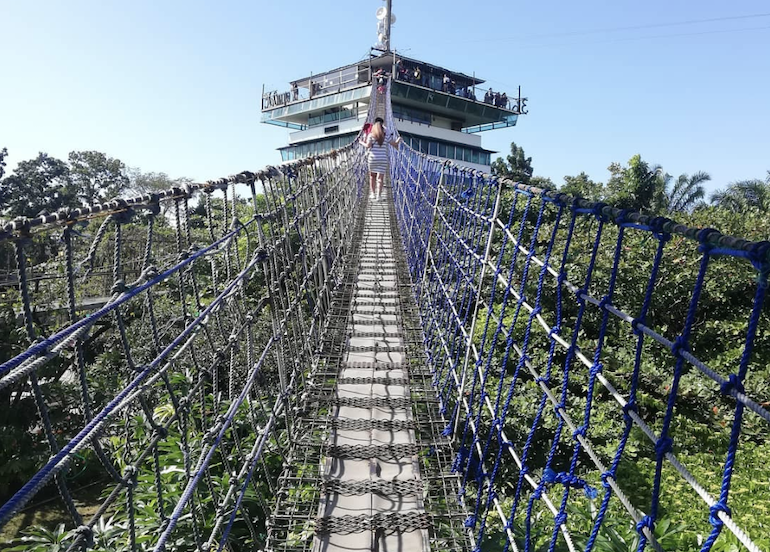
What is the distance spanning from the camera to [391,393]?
2250 millimetres

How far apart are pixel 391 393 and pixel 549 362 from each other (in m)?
1.06

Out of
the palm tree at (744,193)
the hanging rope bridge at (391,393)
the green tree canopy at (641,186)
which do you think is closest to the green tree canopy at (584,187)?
the green tree canopy at (641,186)

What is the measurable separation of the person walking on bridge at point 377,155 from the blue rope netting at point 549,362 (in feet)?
5.48

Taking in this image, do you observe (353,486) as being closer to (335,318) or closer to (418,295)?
(335,318)

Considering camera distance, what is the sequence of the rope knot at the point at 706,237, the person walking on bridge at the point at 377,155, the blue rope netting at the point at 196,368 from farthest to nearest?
→ the person walking on bridge at the point at 377,155
the blue rope netting at the point at 196,368
the rope knot at the point at 706,237

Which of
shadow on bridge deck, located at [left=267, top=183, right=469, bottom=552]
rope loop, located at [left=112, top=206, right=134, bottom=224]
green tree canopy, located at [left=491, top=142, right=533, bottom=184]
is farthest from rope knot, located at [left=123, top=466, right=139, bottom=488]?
green tree canopy, located at [left=491, top=142, right=533, bottom=184]

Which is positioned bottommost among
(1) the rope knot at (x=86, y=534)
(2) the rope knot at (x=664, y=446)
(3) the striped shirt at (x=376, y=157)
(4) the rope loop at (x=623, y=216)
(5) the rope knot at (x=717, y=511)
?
(1) the rope knot at (x=86, y=534)

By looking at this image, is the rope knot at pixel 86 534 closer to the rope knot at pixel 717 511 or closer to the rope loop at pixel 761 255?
the rope knot at pixel 717 511

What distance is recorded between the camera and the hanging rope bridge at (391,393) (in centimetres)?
87

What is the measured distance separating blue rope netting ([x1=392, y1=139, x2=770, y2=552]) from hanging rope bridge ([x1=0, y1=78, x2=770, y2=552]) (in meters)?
0.01

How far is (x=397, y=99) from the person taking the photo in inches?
752

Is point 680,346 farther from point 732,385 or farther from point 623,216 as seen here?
point 623,216

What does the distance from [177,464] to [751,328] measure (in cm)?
202

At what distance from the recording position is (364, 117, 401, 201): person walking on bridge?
24.0 feet
